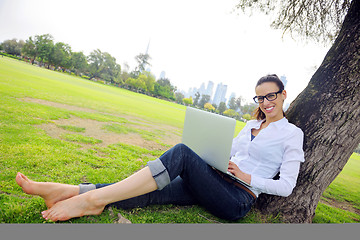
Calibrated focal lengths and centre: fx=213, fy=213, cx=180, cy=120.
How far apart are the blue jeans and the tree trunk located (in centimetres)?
81

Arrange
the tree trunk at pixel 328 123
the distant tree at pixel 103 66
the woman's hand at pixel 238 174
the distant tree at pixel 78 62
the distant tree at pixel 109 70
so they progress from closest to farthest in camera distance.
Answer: the woman's hand at pixel 238 174
the tree trunk at pixel 328 123
the distant tree at pixel 78 62
the distant tree at pixel 103 66
the distant tree at pixel 109 70

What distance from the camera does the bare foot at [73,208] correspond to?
1585mm

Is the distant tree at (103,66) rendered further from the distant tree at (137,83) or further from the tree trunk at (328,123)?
the tree trunk at (328,123)

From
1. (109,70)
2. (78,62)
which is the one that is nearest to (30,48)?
(78,62)

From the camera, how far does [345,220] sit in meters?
3.61

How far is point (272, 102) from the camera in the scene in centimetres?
221

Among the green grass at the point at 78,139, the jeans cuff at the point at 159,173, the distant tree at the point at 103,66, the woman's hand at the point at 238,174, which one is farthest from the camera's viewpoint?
the distant tree at the point at 103,66

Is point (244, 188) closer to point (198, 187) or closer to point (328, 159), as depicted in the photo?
point (198, 187)

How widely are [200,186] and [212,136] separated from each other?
451mm

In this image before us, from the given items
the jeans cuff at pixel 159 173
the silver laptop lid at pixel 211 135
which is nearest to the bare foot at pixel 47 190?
the jeans cuff at pixel 159 173

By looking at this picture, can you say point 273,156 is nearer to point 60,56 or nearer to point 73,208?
point 73,208

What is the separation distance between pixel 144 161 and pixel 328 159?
285 cm

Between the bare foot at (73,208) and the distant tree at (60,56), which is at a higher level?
the distant tree at (60,56)

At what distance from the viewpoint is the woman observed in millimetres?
1666
